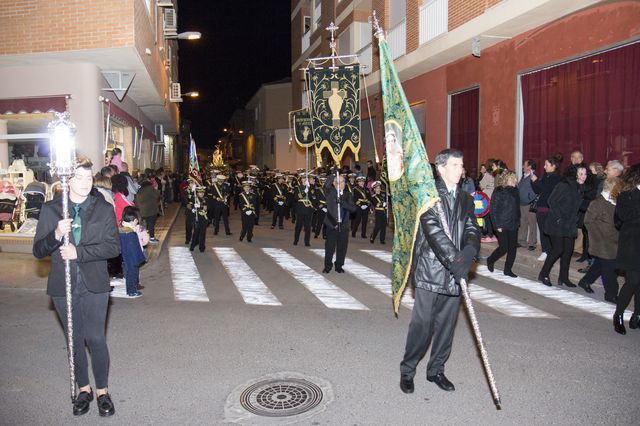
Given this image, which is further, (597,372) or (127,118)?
(127,118)

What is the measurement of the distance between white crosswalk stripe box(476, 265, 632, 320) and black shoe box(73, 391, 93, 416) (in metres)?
6.27

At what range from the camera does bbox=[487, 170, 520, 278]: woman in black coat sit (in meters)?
9.47

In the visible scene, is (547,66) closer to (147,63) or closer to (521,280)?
(521,280)

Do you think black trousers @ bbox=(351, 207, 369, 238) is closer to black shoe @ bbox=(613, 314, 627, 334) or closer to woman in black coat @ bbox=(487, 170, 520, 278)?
woman in black coat @ bbox=(487, 170, 520, 278)

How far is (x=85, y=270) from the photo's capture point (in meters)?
4.23

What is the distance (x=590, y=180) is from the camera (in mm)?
9875

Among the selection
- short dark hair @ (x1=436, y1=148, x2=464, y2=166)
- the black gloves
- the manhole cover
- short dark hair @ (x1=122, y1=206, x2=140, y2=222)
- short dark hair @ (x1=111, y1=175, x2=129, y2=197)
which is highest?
short dark hair @ (x1=436, y1=148, x2=464, y2=166)

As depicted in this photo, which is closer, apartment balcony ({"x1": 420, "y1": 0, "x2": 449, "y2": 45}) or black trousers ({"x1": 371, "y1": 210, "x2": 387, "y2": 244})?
black trousers ({"x1": 371, "y1": 210, "x2": 387, "y2": 244})

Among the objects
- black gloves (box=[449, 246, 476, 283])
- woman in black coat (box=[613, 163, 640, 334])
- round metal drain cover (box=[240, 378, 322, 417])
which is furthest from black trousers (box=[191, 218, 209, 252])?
black gloves (box=[449, 246, 476, 283])

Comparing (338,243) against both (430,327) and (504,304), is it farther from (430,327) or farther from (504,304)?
(430,327)

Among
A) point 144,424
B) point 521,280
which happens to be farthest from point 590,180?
point 144,424

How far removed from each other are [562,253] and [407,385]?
5.35 meters

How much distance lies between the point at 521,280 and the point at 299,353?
544cm

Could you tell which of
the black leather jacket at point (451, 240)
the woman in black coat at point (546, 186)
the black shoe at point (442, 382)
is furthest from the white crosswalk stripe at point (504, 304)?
the black leather jacket at point (451, 240)
